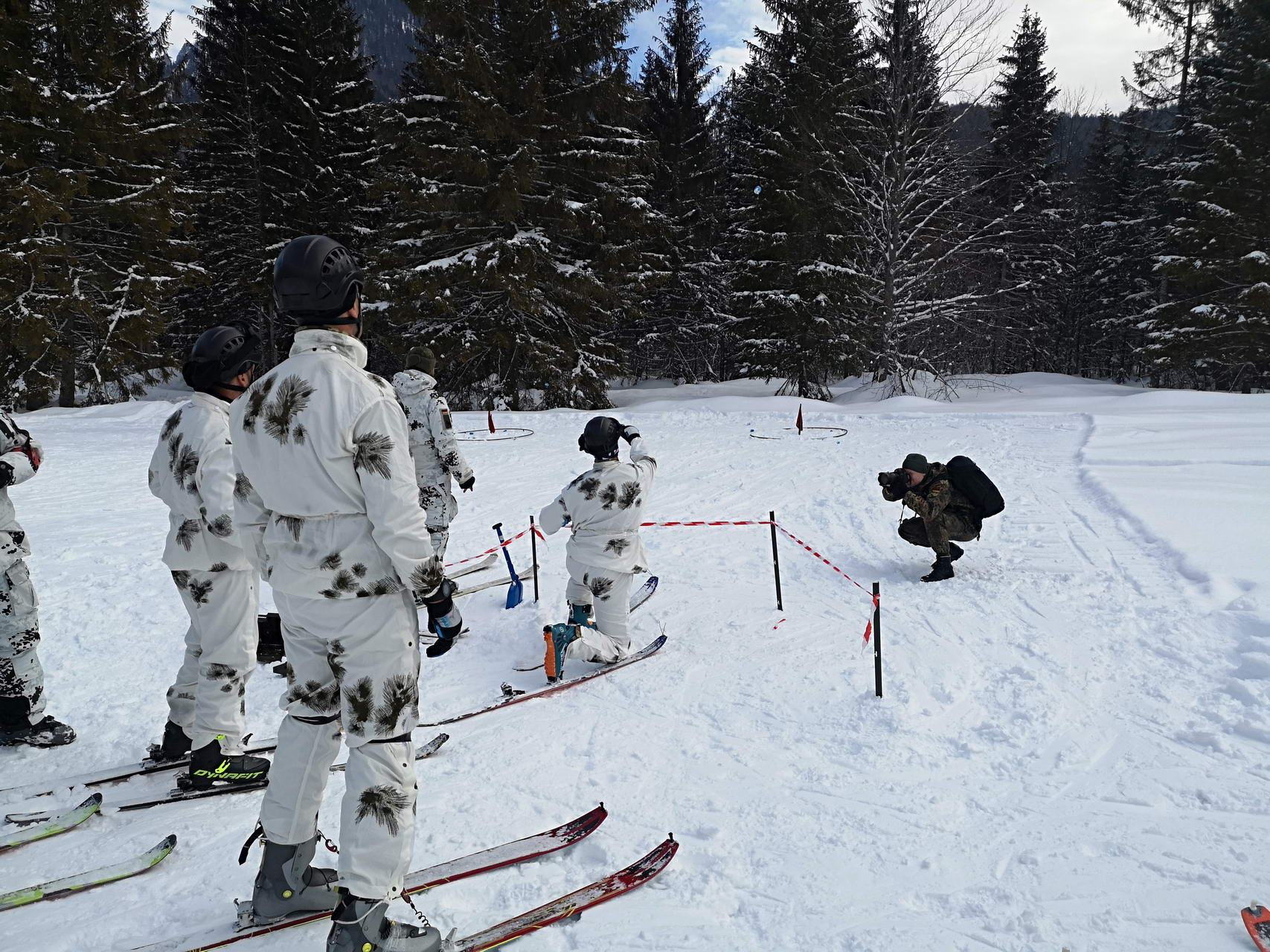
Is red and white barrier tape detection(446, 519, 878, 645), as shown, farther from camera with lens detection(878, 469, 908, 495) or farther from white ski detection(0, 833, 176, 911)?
white ski detection(0, 833, 176, 911)

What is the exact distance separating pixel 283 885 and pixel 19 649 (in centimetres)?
242

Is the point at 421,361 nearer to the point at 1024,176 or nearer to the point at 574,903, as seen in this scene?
the point at 574,903

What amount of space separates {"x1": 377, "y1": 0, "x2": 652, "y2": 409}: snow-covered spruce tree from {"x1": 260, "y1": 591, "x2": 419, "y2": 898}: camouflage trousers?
17.4 meters

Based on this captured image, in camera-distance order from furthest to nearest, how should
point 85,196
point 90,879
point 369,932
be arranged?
point 85,196, point 90,879, point 369,932

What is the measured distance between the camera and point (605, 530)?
4918 mm

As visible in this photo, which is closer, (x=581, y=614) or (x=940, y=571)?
(x=581, y=614)

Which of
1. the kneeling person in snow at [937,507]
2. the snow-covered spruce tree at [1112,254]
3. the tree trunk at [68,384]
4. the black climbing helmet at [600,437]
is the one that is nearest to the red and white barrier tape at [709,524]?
the kneeling person in snow at [937,507]

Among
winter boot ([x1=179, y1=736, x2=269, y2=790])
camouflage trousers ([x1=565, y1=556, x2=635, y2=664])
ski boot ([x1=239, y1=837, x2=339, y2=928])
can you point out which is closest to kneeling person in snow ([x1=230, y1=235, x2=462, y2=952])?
ski boot ([x1=239, y1=837, x2=339, y2=928])

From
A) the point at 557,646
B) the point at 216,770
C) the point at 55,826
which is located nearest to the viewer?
the point at 55,826

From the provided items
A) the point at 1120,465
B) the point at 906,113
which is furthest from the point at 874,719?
the point at 906,113

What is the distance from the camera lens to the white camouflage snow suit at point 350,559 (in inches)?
84.4

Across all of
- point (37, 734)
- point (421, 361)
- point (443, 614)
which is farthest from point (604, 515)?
point (37, 734)

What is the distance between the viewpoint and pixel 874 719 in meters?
4.05

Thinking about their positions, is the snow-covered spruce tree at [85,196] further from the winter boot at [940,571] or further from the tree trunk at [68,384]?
the winter boot at [940,571]
